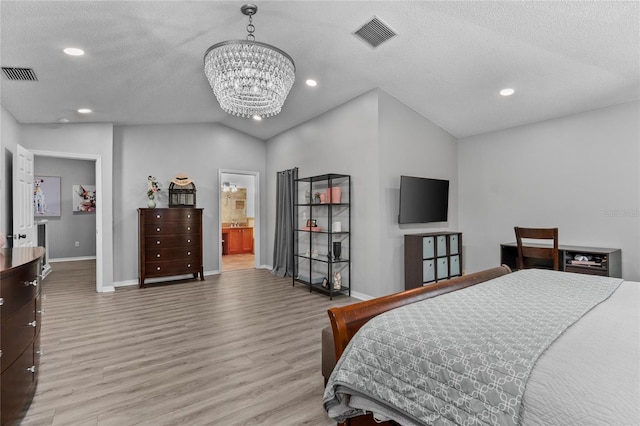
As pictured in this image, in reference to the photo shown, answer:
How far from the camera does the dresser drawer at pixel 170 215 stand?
531cm

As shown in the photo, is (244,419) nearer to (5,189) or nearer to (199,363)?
(199,363)

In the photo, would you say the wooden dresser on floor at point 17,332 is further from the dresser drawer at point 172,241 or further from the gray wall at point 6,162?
the dresser drawer at point 172,241

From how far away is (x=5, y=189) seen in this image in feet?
13.4

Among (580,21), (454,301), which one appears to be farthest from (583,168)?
(454,301)

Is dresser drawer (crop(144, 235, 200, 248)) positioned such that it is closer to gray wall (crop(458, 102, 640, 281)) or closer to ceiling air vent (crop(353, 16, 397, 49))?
ceiling air vent (crop(353, 16, 397, 49))

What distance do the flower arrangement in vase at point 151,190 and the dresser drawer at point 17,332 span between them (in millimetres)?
3644

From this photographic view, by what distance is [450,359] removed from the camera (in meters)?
1.19

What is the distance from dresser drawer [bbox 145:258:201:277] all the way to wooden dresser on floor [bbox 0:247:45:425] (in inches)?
127

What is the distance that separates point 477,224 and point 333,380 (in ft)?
15.3

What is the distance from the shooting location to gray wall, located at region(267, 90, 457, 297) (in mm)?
4367

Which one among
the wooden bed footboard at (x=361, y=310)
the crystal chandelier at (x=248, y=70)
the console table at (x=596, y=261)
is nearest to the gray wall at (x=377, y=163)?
the console table at (x=596, y=261)

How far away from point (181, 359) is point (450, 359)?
232 centimetres

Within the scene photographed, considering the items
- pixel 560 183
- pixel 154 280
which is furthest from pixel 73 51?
pixel 560 183

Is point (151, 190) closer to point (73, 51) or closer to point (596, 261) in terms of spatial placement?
point (73, 51)
